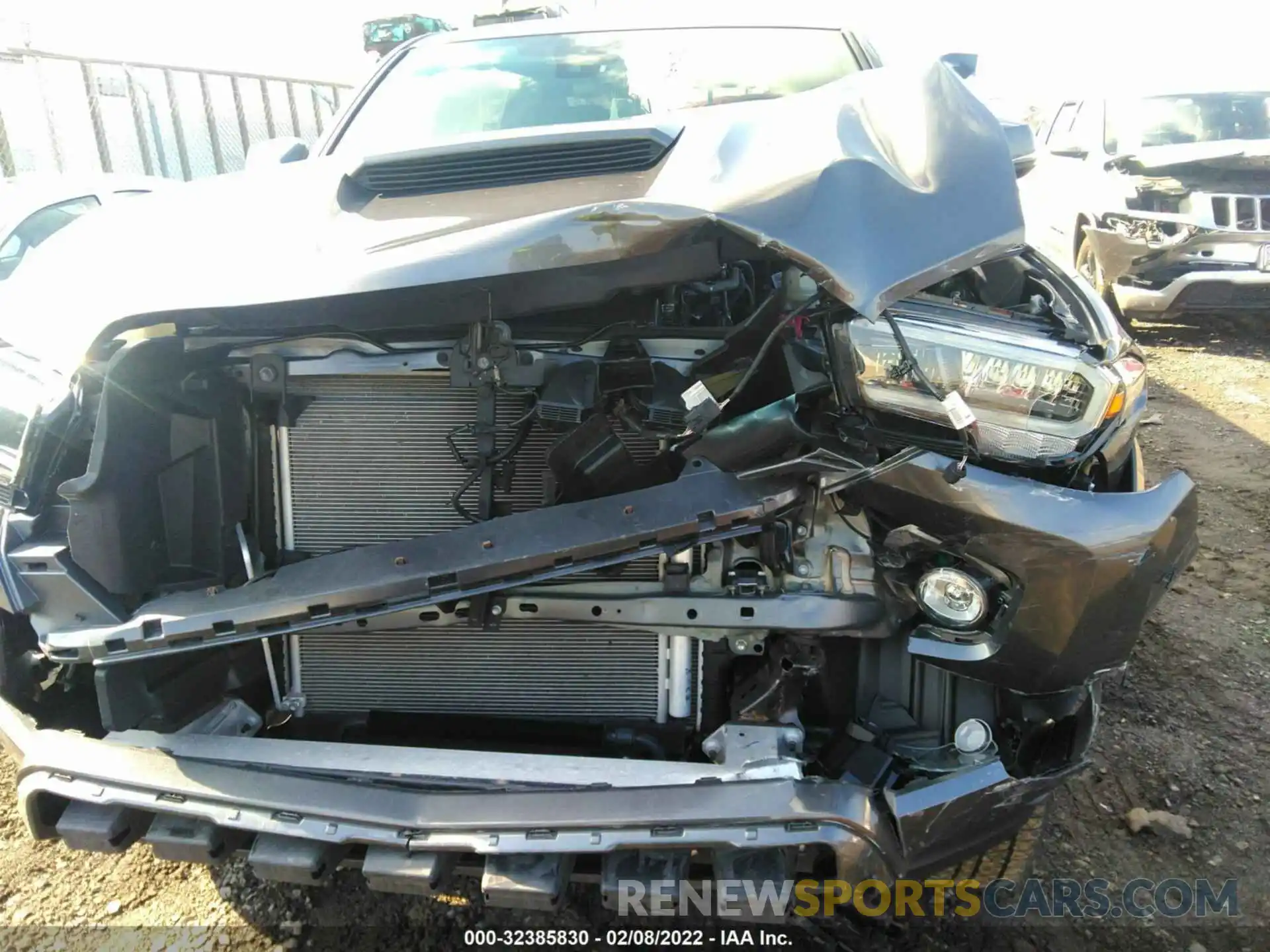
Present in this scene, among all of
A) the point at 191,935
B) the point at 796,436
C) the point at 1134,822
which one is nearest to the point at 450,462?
the point at 796,436

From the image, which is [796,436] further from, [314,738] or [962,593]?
[314,738]

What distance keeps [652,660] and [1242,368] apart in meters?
5.96

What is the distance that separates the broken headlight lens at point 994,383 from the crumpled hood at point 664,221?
0.52ft

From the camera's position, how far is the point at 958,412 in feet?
5.31

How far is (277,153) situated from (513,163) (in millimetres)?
1585

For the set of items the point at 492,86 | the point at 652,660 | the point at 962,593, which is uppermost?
the point at 492,86

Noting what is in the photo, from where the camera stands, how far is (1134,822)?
239cm

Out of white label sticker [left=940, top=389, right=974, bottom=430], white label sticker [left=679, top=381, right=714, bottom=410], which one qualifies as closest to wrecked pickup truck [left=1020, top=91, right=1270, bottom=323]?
white label sticker [left=940, top=389, right=974, bottom=430]

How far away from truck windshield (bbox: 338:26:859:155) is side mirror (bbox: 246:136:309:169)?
0.67 ft

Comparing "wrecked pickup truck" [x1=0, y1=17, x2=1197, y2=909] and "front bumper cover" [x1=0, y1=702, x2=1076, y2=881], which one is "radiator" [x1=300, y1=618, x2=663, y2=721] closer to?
"wrecked pickup truck" [x1=0, y1=17, x2=1197, y2=909]

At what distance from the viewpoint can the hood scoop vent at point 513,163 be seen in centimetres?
181

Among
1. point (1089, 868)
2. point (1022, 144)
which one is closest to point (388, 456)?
point (1022, 144)

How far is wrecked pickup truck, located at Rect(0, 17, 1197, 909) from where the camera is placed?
5.37 ft

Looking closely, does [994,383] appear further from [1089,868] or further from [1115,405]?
[1089,868]
